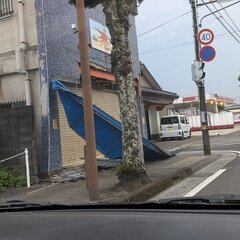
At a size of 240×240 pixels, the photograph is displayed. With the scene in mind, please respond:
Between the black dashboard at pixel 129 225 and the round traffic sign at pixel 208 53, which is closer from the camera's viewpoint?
the black dashboard at pixel 129 225

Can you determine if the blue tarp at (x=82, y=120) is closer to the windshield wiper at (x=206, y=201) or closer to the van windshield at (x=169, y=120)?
the windshield wiper at (x=206, y=201)

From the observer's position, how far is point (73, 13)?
17688mm

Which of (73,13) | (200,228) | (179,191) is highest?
(73,13)

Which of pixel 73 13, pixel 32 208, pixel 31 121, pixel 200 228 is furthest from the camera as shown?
pixel 73 13

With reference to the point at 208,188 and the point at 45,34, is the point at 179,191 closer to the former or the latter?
the point at 208,188

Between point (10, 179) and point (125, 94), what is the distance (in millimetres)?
4373

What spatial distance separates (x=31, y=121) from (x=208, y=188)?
5.77m

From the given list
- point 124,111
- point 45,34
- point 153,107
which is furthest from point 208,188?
point 153,107

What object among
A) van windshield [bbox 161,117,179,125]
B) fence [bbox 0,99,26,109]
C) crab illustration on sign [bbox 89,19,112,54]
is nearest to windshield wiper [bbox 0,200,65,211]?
fence [bbox 0,99,26,109]

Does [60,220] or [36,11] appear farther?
[36,11]

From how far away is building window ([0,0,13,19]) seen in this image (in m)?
16.2

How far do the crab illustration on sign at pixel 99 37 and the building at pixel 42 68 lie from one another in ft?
6.23

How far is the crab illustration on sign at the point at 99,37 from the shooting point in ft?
64.1

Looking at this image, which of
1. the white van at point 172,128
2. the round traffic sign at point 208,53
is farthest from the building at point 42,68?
the white van at point 172,128
